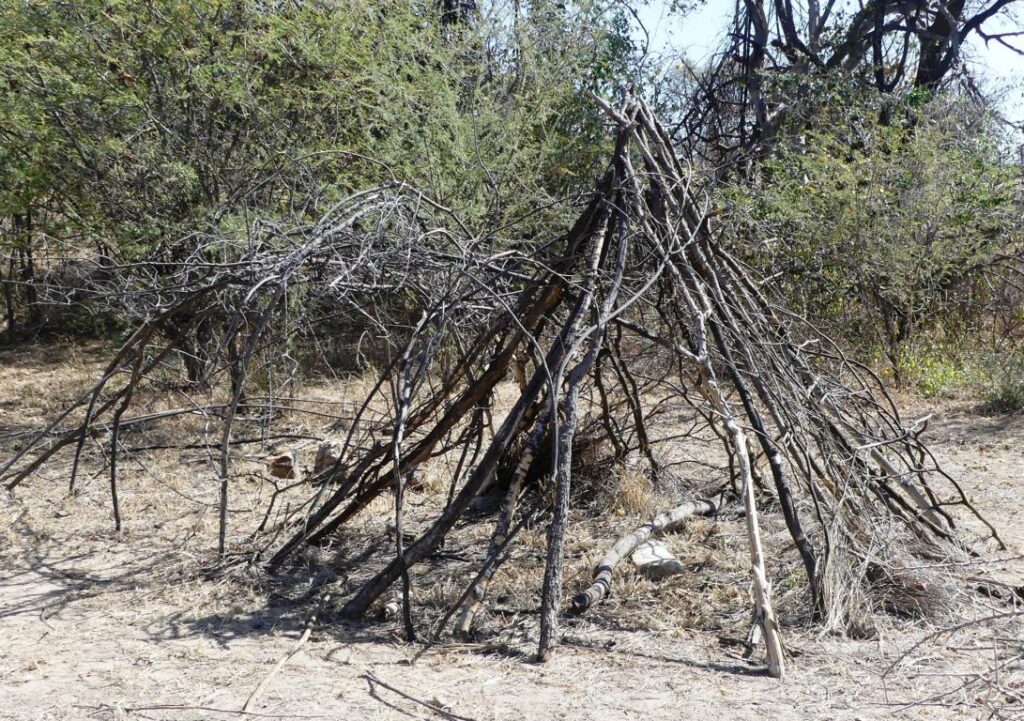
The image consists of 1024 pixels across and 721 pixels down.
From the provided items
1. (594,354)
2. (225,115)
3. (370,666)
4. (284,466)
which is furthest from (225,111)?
(370,666)

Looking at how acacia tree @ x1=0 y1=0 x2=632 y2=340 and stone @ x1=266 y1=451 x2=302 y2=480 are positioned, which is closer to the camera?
stone @ x1=266 y1=451 x2=302 y2=480

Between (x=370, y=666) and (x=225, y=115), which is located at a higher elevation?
(x=225, y=115)

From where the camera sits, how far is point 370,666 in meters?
3.83

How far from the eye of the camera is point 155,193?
26.1 feet

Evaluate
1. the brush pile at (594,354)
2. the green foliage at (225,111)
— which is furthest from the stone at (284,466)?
the green foliage at (225,111)

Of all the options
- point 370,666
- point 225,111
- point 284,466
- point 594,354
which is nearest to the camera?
point 370,666

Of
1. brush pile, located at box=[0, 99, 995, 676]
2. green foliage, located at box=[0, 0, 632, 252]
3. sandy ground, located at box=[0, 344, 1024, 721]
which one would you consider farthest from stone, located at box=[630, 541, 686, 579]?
green foliage, located at box=[0, 0, 632, 252]

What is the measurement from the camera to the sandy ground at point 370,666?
134 inches

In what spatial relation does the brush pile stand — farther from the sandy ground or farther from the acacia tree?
the acacia tree

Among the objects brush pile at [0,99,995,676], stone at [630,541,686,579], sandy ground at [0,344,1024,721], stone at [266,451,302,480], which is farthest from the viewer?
stone at [266,451,302,480]

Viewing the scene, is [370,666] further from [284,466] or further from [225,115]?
[225,115]

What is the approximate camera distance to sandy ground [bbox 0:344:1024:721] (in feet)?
11.2

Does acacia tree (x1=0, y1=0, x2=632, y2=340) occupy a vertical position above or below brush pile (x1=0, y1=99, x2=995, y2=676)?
above

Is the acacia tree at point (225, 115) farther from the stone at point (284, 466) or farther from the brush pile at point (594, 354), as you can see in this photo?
the brush pile at point (594, 354)
